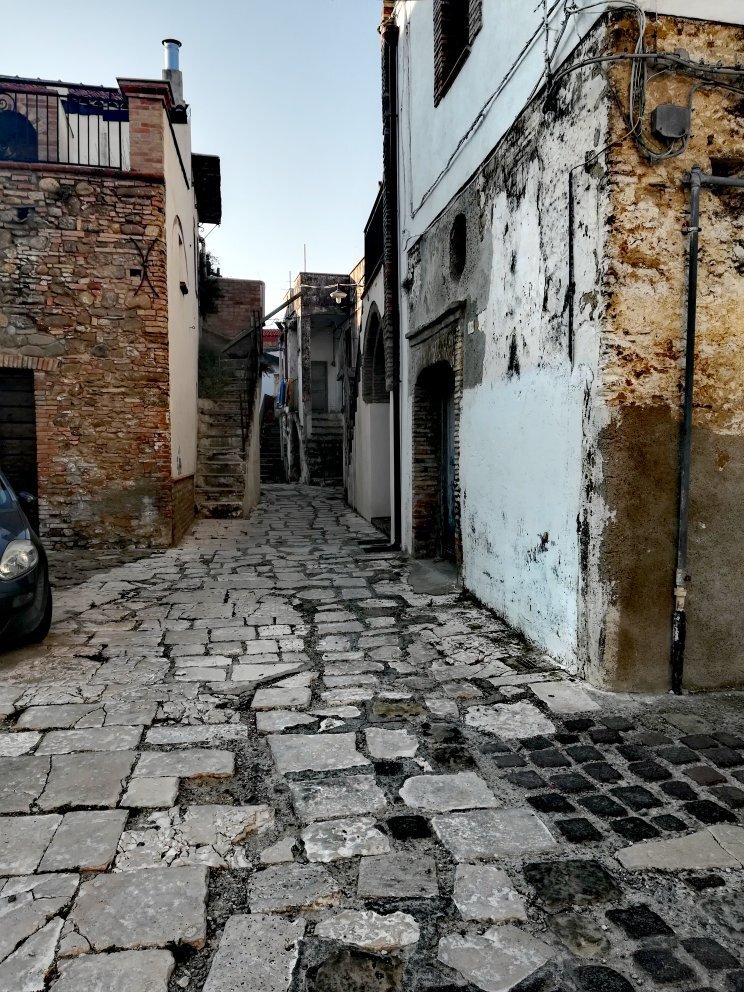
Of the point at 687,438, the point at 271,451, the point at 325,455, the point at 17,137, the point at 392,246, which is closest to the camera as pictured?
the point at 687,438

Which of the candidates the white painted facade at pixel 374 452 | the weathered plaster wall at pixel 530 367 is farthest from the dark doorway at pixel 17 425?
the weathered plaster wall at pixel 530 367

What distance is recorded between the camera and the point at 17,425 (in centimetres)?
870

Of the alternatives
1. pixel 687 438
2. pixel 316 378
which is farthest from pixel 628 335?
pixel 316 378

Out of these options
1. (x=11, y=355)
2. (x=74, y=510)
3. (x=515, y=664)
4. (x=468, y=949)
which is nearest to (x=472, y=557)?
(x=515, y=664)

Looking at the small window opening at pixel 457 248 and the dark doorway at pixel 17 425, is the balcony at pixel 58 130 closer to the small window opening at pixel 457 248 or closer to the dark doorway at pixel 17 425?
the dark doorway at pixel 17 425

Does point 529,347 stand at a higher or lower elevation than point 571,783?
higher

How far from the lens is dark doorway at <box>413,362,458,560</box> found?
786cm

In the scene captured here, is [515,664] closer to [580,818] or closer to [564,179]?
[580,818]

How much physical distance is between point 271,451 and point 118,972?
23395 millimetres

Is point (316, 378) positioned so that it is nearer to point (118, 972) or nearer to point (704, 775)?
point (704, 775)

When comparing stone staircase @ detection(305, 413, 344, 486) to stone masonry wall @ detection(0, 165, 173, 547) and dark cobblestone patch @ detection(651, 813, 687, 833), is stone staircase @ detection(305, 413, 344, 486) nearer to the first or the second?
stone masonry wall @ detection(0, 165, 173, 547)

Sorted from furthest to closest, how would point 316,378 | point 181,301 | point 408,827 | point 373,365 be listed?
point 316,378
point 373,365
point 181,301
point 408,827

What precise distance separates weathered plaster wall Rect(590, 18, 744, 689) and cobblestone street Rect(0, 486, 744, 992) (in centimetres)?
47

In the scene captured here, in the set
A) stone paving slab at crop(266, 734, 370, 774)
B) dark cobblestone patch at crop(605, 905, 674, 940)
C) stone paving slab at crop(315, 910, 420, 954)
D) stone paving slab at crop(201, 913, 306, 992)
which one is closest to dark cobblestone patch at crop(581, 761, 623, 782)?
dark cobblestone patch at crop(605, 905, 674, 940)
